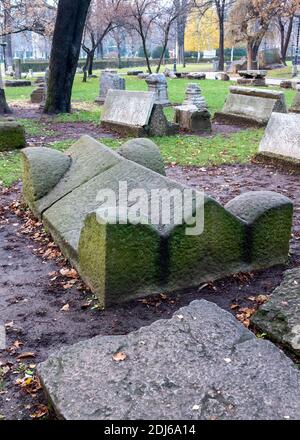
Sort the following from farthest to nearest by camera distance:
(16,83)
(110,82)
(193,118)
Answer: (16,83), (110,82), (193,118)

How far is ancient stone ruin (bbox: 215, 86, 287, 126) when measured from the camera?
12102mm

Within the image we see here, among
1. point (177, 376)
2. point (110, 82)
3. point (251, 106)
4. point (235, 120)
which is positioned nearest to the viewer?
point (177, 376)

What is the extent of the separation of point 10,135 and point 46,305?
6.69 m

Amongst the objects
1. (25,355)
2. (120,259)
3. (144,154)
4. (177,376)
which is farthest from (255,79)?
(177,376)

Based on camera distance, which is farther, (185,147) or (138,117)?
(138,117)

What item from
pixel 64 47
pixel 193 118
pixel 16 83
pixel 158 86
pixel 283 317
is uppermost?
pixel 64 47

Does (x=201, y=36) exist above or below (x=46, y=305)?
above

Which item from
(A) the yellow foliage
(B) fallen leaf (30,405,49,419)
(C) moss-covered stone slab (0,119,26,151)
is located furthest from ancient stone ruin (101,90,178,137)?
(A) the yellow foliage

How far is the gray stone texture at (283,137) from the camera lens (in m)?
8.55

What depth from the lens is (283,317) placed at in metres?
3.41

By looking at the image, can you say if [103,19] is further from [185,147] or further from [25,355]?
[25,355]

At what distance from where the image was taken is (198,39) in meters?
52.5

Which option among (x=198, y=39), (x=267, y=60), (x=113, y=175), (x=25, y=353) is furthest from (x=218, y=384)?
(x=198, y=39)

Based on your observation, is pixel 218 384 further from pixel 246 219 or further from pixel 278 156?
pixel 278 156
